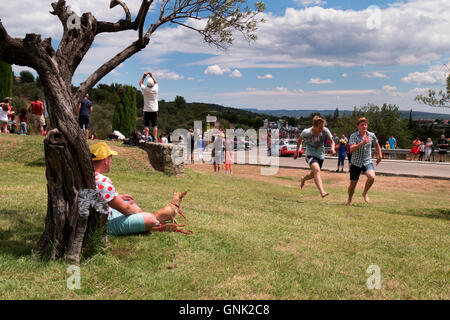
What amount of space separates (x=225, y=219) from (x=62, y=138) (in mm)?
3345

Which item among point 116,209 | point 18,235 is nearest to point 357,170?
point 116,209

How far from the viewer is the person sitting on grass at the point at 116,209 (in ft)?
15.8

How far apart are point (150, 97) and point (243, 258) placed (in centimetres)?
969

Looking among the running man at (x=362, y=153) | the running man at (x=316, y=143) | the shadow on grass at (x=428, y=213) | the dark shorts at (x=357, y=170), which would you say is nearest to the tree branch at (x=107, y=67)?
the running man at (x=316, y=143)

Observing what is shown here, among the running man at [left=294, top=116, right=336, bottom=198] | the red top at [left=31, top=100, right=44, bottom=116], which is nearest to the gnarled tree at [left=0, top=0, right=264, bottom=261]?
the running man at [left=294, top=116, right=336, bottom=198]

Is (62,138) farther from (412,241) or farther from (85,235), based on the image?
(412,241)

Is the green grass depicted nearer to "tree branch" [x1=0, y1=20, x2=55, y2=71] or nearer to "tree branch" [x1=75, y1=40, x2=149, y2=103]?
"tree branch" [x1=75, y1=40, x2=149, y2=103]

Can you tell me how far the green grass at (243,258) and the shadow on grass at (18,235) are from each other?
0.01 m

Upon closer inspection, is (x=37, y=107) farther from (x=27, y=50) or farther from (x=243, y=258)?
(x=243, y=258)

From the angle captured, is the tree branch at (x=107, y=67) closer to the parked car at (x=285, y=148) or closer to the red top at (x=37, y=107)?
the red top at (x=37, y=107)

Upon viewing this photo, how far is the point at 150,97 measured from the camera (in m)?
13.6

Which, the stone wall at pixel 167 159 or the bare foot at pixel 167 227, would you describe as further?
the stone wall at pixel 167 159

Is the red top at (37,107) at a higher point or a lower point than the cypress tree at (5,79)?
lower

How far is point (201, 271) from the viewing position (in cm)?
445
